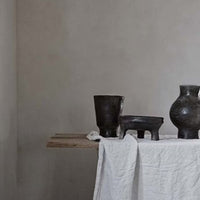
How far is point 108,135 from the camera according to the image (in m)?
1.92

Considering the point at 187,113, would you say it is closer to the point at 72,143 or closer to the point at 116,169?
the point at 116,169

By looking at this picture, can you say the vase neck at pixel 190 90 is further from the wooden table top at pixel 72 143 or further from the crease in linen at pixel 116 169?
the wooden table top at pixel 72 143

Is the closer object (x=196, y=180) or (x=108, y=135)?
(x=196, y=180)

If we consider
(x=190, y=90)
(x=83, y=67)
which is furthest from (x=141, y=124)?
(x=83, y=67)

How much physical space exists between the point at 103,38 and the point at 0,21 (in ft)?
2.20

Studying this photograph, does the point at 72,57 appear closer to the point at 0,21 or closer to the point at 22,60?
the point at 22,60

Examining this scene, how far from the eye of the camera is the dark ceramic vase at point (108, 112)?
1.90m

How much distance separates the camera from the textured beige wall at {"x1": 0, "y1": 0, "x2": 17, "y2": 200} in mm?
2016

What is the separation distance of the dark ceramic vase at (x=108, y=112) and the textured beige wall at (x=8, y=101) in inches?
20.5

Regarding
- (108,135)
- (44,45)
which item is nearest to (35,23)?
(44,45)

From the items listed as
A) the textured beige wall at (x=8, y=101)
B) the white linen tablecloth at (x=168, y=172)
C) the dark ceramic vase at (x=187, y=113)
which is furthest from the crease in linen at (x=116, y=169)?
the textured beige wall at (x=8, y=101)

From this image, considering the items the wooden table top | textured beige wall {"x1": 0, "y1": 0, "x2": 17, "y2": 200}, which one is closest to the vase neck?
the wooden table top

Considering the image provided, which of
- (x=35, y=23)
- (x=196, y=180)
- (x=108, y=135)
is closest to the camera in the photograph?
(x=196, y=180)

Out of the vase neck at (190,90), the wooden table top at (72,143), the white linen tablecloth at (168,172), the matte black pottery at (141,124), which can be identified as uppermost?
the vase neck at (190,90)
